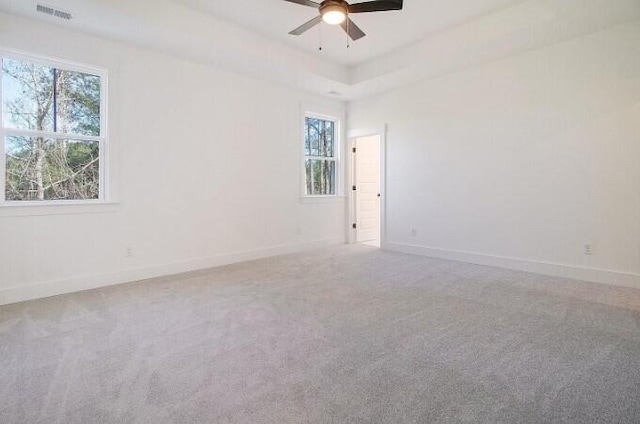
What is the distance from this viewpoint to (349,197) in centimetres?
679

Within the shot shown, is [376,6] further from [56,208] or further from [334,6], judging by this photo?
[56,208]

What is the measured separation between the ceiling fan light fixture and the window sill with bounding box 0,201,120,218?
310 cm

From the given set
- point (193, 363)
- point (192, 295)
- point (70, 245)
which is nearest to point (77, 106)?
point (70, 245)

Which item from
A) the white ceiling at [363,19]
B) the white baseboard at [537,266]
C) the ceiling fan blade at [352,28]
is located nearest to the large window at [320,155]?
the white ceiling at [363,19]

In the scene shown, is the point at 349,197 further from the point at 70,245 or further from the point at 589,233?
the point at 70,245

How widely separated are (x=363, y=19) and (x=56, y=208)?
4031mm

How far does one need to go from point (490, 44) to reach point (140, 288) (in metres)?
5.01

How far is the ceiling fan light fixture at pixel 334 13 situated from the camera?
3.01 m

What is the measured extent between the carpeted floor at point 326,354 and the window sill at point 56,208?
91 cm

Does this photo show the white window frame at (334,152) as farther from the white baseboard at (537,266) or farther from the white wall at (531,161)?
the white baseboard at (537,266)

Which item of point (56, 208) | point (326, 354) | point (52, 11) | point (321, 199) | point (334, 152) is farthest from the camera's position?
point (334, 152)

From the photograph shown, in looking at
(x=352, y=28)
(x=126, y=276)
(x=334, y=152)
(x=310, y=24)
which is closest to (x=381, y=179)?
(x=334, y=152)

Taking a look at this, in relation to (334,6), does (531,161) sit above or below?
below

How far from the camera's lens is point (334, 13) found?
306 centimetres
